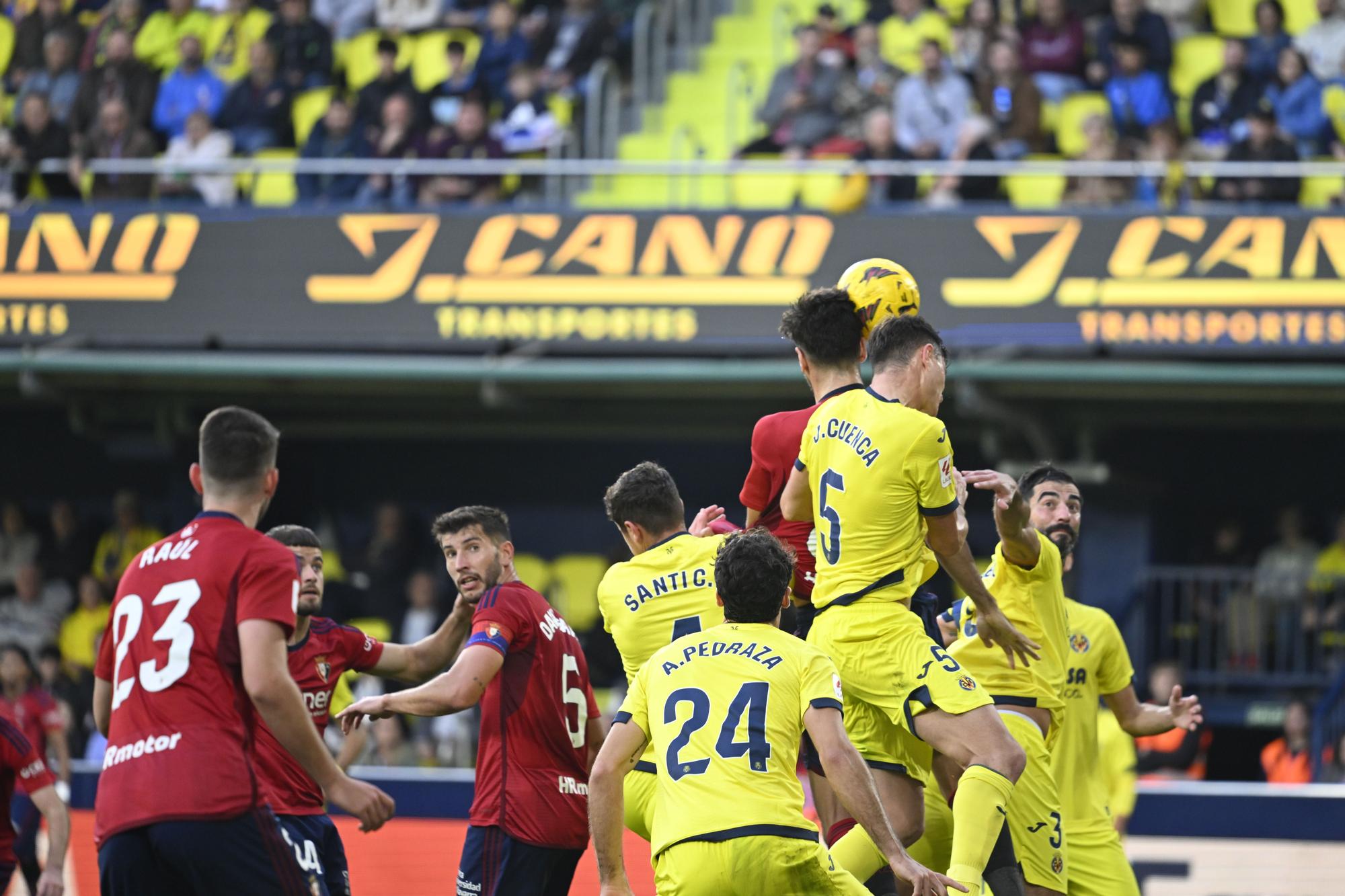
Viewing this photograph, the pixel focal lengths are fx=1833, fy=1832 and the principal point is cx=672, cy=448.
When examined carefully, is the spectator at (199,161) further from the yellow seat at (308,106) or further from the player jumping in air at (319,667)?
the player jumping in air at (319,667)

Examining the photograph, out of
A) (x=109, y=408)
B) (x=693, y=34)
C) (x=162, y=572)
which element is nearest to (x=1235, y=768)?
(x=693, y=34)

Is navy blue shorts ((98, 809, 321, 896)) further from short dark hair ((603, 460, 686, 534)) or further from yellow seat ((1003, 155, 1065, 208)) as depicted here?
yellow seat ((1003, 155, 1065, 208))

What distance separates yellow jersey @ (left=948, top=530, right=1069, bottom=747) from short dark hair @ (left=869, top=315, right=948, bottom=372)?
1204 millimetres

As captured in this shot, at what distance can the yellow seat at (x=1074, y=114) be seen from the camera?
51.3ft

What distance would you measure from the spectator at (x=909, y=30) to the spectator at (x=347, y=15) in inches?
212

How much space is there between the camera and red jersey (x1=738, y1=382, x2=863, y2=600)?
22.4ft

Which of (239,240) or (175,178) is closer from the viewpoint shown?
(239,240)

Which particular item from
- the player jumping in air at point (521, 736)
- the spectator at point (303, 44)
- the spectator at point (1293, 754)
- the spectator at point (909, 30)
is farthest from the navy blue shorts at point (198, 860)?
the spectator at point (303, 44)

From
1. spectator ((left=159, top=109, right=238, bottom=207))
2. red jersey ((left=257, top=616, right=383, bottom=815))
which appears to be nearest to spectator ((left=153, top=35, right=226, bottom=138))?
spectator ((left=159, top=109, right=238, bottom=207))

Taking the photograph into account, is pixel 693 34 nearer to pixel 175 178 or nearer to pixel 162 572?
pixel 175 178

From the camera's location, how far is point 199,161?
51.4 ft

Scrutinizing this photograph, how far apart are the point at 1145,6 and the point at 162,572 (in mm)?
12717

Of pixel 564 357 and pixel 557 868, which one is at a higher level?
pixel 564 357

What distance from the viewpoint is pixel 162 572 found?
5461 millimetres
